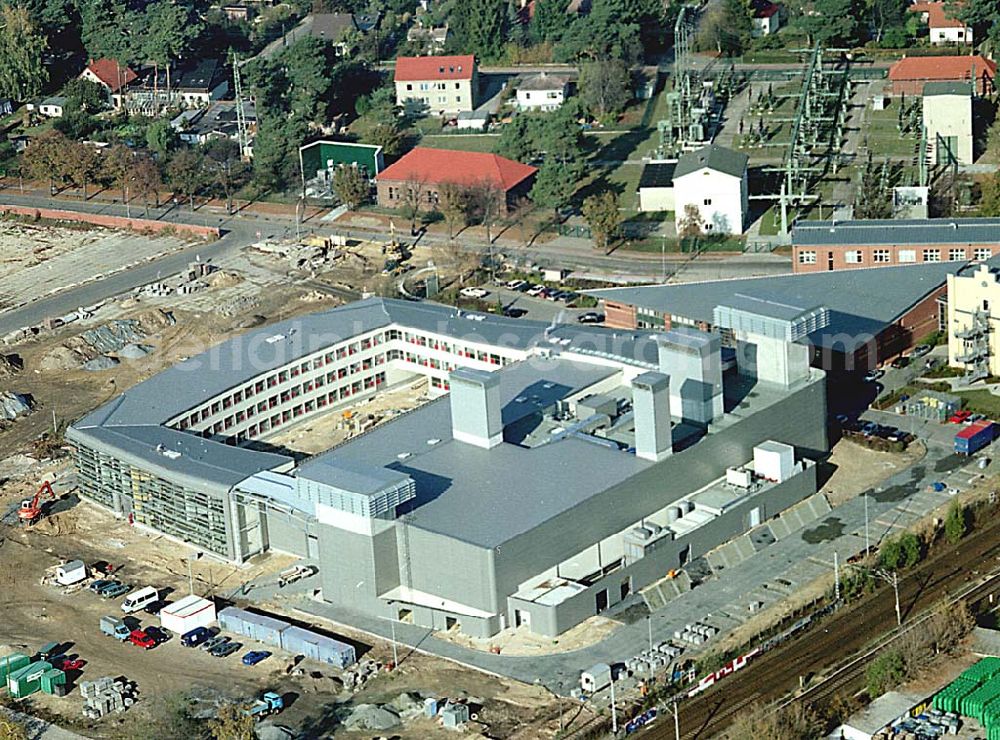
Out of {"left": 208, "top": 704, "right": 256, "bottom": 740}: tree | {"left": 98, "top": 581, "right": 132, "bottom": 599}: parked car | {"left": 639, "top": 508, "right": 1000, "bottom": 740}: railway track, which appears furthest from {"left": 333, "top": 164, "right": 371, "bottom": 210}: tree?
{"left": 208, "top": 704, "right": 256, "bottom": 740}: tree

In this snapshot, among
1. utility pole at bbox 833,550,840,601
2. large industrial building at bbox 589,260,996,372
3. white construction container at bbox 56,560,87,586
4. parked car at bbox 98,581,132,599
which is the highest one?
large industrial building at bbox 589,260,996,372

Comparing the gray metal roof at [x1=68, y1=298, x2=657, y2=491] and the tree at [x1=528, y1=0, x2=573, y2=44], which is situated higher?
the tree at [x1=528, y1=0, x2=573, y2=44]

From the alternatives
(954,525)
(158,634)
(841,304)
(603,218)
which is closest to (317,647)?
(158,634)

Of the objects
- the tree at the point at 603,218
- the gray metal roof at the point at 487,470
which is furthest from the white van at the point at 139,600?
the tree at the point at 603,218

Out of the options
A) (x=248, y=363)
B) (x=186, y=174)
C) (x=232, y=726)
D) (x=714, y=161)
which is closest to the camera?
(x=232, y=726)

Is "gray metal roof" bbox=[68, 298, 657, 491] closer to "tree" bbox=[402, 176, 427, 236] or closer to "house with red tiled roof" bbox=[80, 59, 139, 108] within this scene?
"tree" bbox=[402, 176, 427, 236]

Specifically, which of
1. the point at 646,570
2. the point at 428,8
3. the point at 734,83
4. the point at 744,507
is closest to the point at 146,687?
the point at 646,570

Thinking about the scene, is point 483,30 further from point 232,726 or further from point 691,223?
point 232,726
